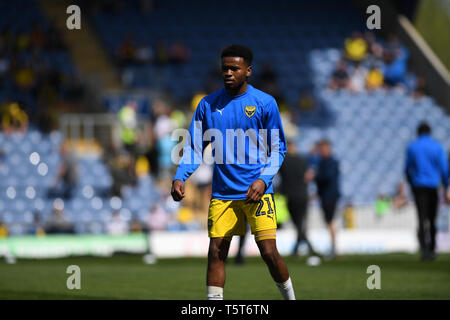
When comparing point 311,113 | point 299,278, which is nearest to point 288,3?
point 311,113

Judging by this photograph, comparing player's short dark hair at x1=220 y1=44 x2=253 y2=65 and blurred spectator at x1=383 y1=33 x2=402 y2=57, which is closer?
player's short dark hair at x1=220 y1=44 x2=253 y2=65

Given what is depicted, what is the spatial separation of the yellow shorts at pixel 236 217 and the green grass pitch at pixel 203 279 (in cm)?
282

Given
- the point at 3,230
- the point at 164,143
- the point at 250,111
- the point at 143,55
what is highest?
the point at 143,55

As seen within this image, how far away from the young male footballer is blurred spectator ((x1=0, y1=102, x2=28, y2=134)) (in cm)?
1693

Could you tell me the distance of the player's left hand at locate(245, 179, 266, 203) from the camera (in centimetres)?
711

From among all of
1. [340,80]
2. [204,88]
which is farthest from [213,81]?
[340,80]

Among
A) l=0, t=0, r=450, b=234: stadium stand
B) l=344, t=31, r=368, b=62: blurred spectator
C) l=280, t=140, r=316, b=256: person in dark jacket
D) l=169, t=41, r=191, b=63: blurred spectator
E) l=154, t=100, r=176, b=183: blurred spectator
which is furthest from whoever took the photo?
l=344, t=31, r=368, b=62: blurred spectator

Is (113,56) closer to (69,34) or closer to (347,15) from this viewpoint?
(69,34)

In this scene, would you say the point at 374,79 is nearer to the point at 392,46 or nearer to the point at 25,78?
the point at 392,46

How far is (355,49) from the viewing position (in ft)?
95.8

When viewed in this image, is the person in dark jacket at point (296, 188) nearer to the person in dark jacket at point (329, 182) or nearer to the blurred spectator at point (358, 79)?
the person in dark jacket at point (329, 182)

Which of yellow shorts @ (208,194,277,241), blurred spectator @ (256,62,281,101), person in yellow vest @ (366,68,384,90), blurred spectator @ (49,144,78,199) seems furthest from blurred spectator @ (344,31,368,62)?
yellow shorts @ (208,194,277,241)

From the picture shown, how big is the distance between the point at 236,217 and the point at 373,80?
2216 cm

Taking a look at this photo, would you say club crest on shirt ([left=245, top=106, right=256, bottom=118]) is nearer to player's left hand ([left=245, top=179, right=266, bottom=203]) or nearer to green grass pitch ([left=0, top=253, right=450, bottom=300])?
player's left hand ([left=245, top=179, right=266, bottom=203])
